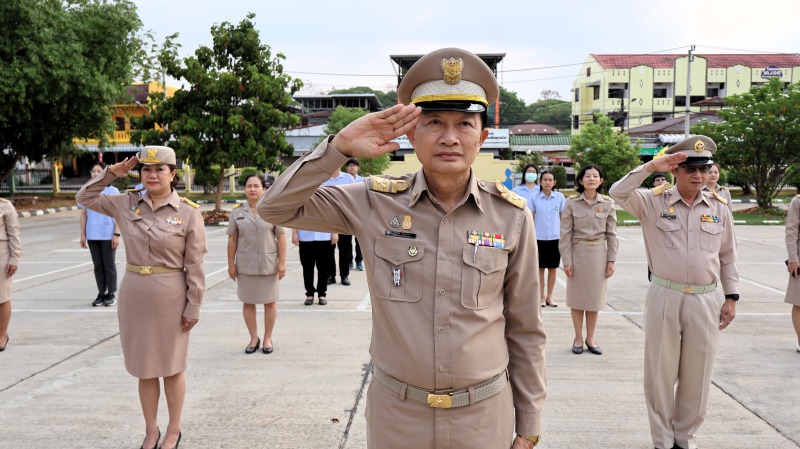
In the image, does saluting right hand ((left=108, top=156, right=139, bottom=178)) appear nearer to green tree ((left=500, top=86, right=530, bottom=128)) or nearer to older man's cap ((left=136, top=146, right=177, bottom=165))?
older man's cap ((left=136, top=146, right=177, bottom=165))

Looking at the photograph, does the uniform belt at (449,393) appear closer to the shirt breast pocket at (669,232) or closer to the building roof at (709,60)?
the shirt breast pocket at (669,232)

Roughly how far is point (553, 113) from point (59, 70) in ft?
194

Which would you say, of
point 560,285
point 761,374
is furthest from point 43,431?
point 560,285

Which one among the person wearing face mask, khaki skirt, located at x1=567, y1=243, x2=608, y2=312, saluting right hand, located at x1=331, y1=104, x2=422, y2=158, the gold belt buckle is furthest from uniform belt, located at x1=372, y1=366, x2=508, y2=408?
the person wearing face mask

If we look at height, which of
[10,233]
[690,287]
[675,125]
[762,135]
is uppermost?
[675,125]

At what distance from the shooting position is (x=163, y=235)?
144 inches

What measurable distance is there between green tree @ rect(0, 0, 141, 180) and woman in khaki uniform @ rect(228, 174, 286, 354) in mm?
17372

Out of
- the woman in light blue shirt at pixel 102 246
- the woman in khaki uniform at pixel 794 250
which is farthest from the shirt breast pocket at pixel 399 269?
the woman in light blue shirt at pixel 102 246

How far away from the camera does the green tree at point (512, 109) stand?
67625mm

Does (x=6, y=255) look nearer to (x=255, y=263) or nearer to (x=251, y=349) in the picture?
(x=255, y=263)

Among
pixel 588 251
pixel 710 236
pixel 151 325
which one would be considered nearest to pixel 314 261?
pixel 588 251

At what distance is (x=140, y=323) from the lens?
3.54 m

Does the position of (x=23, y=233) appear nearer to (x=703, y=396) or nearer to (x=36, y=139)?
(x=36, y=139)

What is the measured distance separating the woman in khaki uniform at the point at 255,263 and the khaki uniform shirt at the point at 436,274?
368 cm
